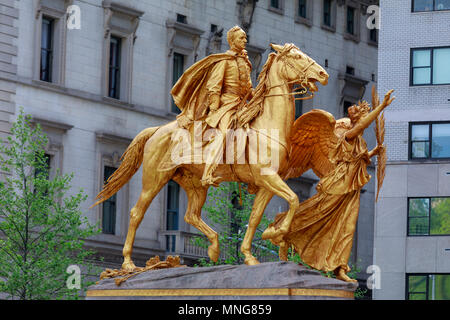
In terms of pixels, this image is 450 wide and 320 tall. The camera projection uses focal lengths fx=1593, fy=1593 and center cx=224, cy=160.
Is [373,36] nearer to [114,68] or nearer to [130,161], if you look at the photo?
[114,68]

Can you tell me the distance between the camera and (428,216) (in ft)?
179

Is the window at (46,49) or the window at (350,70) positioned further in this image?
the window at (350,70)

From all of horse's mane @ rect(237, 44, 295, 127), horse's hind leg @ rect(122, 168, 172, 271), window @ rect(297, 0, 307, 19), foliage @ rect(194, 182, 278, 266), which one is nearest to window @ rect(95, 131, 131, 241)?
foliage @ rect(194, 182, 278, 266)

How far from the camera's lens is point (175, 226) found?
60188mm

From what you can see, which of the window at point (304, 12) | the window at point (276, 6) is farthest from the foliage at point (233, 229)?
the window at point (304, 12)

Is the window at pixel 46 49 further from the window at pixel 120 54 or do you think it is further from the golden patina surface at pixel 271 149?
the golden patina surface at pixel 271 149

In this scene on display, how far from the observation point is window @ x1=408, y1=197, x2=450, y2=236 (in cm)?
5412

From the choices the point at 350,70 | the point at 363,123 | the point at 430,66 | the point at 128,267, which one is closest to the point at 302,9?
the point at 350,70

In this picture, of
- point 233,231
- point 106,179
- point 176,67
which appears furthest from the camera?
point 176,67

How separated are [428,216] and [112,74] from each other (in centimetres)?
1273

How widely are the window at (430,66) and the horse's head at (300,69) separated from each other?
27.9 metres

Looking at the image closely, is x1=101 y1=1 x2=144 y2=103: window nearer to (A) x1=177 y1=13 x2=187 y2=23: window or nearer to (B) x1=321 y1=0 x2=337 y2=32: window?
(A) x1=177 y1=13 x2=187 y2=23: window

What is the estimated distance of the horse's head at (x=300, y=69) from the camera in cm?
2739

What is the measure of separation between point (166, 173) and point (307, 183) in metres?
36.9
